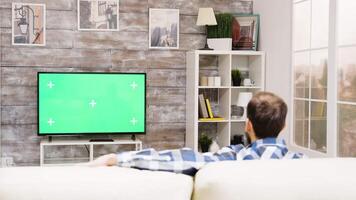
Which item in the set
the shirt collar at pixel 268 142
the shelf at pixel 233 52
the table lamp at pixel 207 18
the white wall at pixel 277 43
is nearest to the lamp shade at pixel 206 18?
the table lamp at pixel 207 18

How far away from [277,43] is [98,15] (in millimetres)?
1876

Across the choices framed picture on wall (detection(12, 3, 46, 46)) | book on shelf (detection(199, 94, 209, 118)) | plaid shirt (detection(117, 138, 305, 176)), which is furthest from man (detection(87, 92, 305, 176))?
framed picture on wall (detection(12, 3, 46, 46))

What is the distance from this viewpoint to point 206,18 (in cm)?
551

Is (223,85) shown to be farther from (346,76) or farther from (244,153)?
(244,153)

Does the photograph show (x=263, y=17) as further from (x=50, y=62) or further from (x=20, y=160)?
(x=20, y=160)

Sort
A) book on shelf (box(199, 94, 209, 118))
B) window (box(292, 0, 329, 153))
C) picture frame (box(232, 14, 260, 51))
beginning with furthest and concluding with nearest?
picture frame (box(232, 14, 260, 51)) < book on shelf (box(199, 94, 209, 118)) < window (box(292, 0, 329, 153))

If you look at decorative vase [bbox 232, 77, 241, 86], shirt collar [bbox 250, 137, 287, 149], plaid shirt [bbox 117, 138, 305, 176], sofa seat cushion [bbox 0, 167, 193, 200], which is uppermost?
decorative vase [bbox 232, 77, 241, 86]

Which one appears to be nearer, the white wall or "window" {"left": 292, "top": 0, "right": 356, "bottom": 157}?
"window" {"left": 292, "top": 0, "right": 356, "bottom": 157}

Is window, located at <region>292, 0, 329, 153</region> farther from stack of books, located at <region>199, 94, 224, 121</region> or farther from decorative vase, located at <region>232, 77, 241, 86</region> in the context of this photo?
→ stack of books, located at <region>199, 94, 224, 121</region>

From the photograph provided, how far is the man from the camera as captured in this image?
161 centimetres

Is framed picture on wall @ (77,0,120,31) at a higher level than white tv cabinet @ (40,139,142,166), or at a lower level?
higher

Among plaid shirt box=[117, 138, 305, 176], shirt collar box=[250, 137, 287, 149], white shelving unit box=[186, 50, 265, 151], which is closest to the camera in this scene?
plaid shirt box=[117, 138, 305, 176]

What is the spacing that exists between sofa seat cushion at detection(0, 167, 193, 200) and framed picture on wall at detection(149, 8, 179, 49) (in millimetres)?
4270

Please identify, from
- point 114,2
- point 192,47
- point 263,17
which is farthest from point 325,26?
point 114,2
